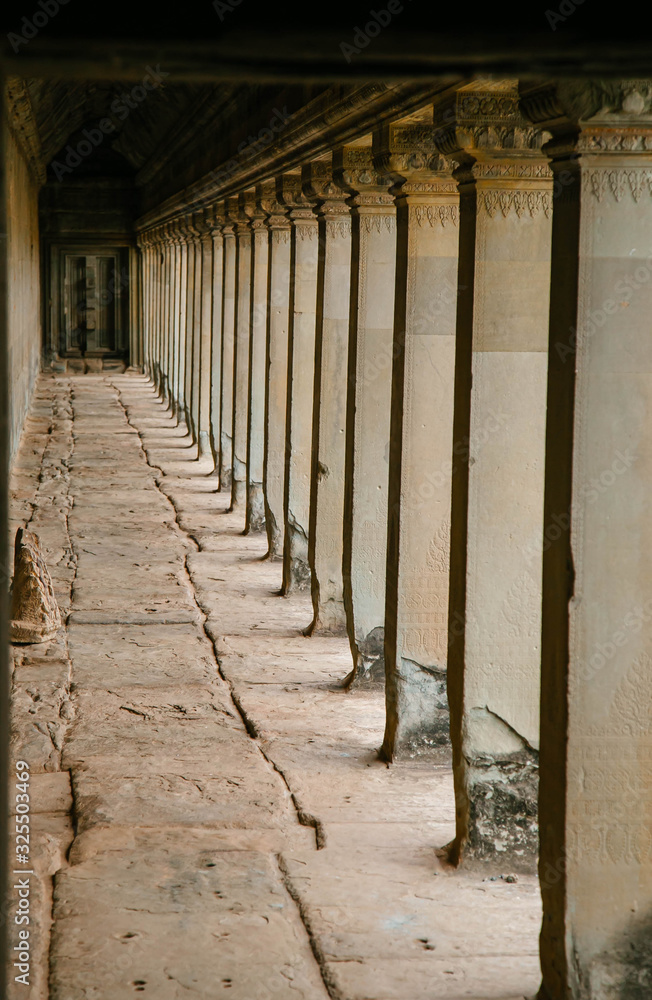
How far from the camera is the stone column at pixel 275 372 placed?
10422mm

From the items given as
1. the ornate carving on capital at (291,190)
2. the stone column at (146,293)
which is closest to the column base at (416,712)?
the ornate carving on capital at (291,190)

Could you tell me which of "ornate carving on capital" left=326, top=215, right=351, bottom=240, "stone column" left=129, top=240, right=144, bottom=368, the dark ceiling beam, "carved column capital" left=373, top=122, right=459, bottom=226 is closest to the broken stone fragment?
"ornate carving on capital" left=326, top=215, right=351, bottom=240

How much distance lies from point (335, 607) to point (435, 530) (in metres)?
2.53

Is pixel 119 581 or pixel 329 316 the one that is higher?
pixel 329 316

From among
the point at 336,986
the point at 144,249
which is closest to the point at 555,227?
the point at 336,986

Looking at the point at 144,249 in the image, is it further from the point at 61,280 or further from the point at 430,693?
the point at 430,693

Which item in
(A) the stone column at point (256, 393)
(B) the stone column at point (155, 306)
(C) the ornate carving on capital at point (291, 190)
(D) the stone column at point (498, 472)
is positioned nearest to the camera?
(D) the stone column at point (498, 472)

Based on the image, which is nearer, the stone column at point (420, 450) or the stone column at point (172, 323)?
the stone column at point (420, 450)

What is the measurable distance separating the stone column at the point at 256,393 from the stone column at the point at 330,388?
11.5 feet

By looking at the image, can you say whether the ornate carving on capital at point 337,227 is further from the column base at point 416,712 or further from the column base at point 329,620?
the column base at point 416,712

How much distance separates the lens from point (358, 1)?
1.97m

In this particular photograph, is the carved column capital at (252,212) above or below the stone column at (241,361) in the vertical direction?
above

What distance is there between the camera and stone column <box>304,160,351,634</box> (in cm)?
793

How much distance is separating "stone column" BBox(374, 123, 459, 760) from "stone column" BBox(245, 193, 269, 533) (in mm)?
5758
